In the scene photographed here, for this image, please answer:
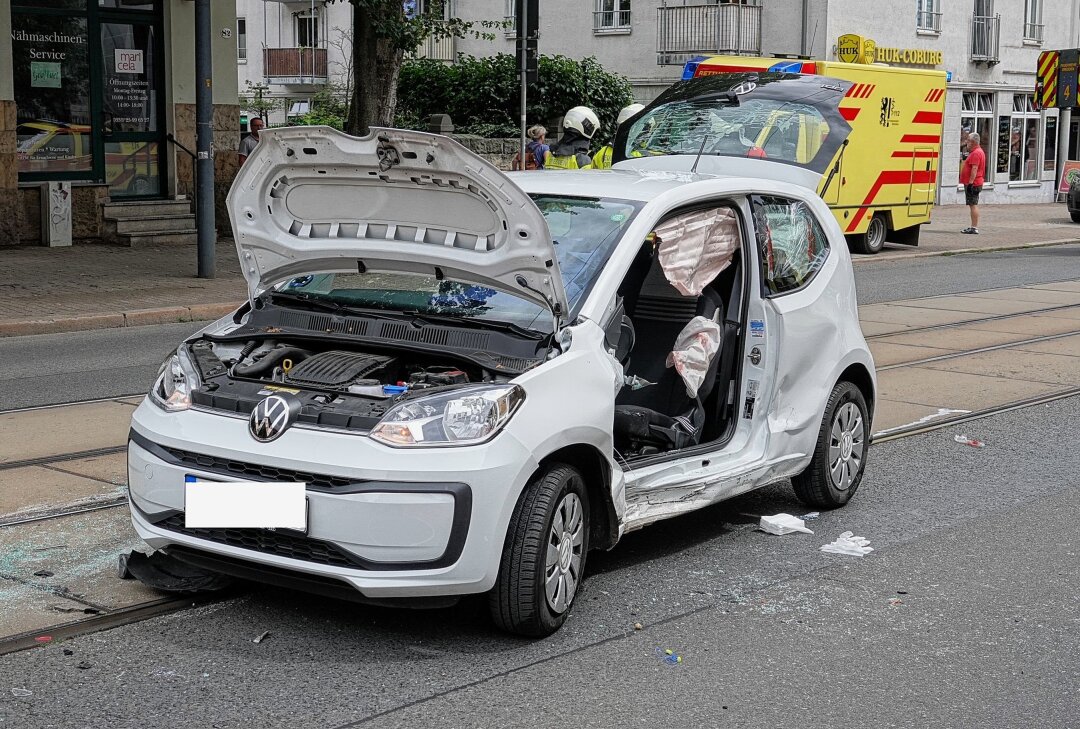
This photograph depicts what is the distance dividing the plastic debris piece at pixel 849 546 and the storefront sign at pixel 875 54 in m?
26.3

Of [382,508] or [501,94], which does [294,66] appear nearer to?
[501,94]

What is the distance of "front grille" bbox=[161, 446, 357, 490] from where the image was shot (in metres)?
4.32

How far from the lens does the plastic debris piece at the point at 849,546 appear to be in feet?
19.2

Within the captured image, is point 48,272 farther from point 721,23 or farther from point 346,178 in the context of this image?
point 721,23

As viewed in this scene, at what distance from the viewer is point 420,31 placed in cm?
1728

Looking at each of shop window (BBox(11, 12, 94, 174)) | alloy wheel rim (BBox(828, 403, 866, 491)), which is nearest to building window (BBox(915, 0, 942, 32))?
shop window (BBox(11, 12, 94, 174))

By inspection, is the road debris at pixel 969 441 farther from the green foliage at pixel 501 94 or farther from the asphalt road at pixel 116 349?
the green foliage at pixel 501 94

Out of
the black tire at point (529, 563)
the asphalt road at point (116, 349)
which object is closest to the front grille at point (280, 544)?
the black tire at point (529, 563)

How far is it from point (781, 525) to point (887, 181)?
17.0m

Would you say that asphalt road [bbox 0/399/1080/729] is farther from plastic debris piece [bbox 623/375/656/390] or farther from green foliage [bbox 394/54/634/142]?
green foliage [bbox 394/54/634/142]

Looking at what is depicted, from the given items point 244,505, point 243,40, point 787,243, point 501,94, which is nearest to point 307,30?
point 243,40

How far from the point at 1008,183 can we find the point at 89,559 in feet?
128

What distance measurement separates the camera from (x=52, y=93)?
61.7 ft

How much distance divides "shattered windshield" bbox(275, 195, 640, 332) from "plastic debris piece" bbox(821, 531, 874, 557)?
1698 mm
